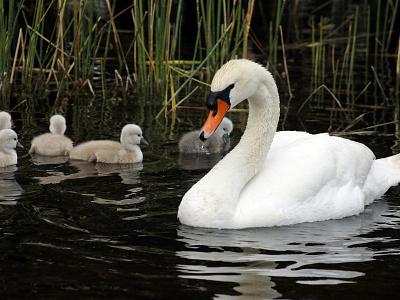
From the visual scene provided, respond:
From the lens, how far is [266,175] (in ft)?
22.3

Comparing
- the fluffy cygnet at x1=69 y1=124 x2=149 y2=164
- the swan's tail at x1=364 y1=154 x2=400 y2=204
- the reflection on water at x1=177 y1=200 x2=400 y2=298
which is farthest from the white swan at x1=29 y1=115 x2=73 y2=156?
the swan's tail at x1=364 y1=154 x2=400 y2=204

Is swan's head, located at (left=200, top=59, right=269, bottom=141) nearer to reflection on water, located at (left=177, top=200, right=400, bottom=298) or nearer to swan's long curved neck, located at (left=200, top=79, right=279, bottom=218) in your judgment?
swan's long curved neck, located at (left=200, top=79, right=279, bottom=218)

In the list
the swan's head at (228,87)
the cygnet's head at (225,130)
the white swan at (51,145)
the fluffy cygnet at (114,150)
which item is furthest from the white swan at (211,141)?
the swan's head at (228,87)

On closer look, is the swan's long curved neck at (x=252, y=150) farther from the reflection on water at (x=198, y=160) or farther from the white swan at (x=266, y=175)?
the reflection on water at (x=198, y=160)

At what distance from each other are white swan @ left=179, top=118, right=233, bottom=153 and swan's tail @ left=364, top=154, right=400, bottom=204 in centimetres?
223

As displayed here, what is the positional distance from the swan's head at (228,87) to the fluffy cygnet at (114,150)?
2736 mm

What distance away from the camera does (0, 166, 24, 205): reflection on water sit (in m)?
7.15

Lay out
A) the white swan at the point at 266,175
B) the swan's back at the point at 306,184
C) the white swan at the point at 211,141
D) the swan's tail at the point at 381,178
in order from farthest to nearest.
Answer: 1. the white swan at the point at 211,141
2. the swan's tail at the point at 381,178
3. the swan's back at the point at 306,184
4. the white swan at the point at 266,175

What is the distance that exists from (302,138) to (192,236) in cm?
187

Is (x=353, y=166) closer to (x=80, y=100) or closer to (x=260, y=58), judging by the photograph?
(x=80, y=100)

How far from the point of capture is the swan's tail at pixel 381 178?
7.58 metres

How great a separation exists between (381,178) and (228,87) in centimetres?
227

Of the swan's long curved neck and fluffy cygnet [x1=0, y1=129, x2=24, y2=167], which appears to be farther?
fluffy cygnet [x1=0, y1=129, x2=24, y2=167]

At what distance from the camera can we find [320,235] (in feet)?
20.9
